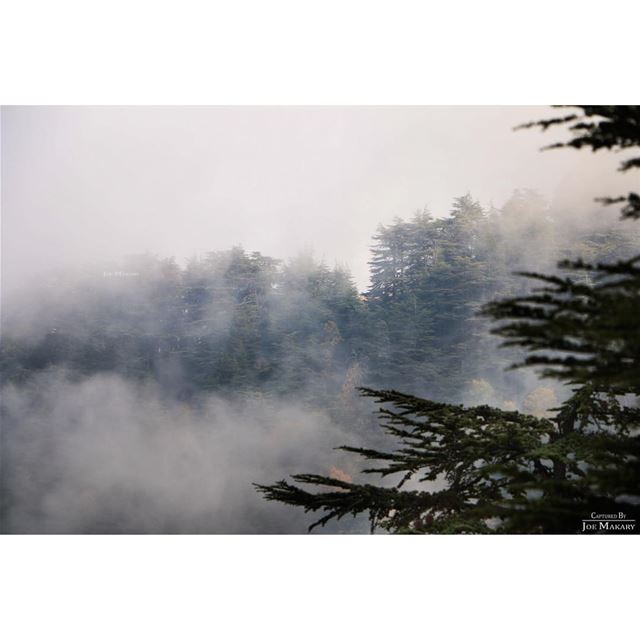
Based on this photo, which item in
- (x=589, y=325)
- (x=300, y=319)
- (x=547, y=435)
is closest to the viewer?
(x=589, y=325)

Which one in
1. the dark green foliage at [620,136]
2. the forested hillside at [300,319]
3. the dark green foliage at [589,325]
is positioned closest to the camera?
the dark green foliage at [589,325]

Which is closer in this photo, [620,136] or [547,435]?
[620,136]

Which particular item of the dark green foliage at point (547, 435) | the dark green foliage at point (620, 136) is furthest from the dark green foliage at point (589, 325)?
the dark green foliage at point (620, 136)

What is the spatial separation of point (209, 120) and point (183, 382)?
12.5ft

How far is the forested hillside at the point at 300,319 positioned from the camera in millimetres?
9180

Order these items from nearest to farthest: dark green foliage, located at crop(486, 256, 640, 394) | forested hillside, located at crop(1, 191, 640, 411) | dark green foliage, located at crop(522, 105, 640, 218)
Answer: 1. dark green foliage, located at crop(486, 256, 640, 394)
2. dark green foliage, located at crop(522, 105, 640, 218)
3. forested hillside, located at crop(1, 191, 640, 411)

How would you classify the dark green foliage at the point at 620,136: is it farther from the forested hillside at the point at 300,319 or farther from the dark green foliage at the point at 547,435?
the forested hillside at the point at 300,319

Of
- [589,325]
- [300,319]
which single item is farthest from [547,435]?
[300,319]

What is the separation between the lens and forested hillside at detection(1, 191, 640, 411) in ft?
30.1

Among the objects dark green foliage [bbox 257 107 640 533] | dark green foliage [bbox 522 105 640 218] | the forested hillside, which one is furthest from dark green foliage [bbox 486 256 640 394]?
the forested hillside

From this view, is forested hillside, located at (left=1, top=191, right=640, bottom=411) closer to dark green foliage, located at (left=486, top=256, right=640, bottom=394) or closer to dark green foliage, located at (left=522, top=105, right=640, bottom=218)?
dark green foliage, located at (left=522, top=105, right=640, bottom=218)

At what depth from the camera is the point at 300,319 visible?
970 centimetres

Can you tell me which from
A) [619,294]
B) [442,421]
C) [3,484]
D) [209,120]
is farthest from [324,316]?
[619,294]

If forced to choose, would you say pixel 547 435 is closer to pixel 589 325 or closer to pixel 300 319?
pixel 589 325
